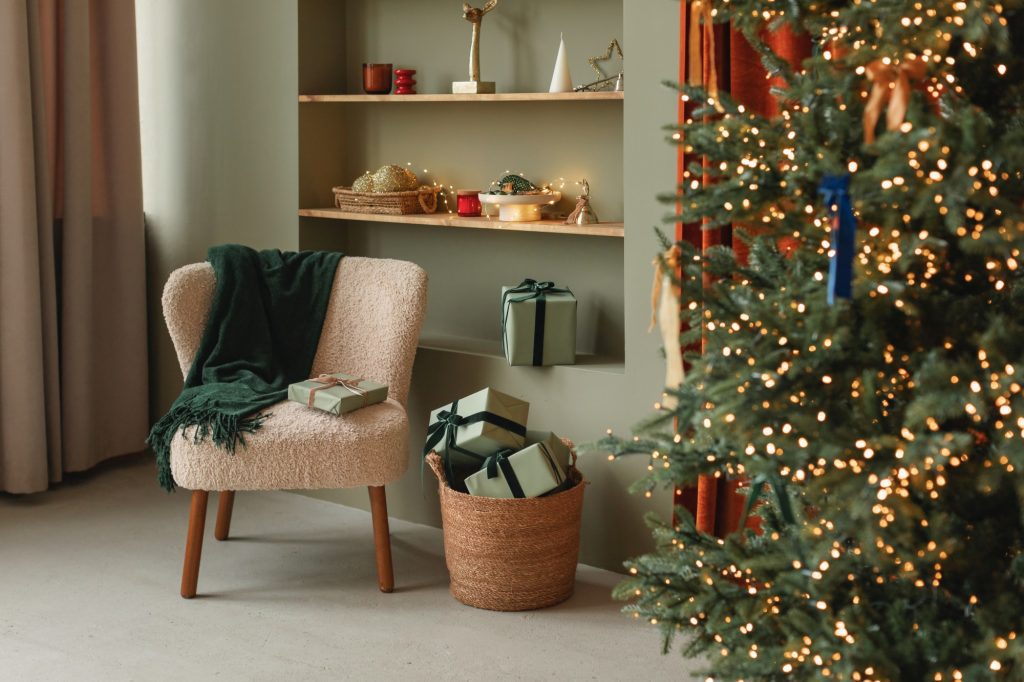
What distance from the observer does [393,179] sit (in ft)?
11.7

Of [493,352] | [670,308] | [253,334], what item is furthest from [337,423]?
[670,308]

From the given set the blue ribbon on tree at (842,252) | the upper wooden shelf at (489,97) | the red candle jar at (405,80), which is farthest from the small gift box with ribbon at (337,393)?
the blue ribbon on tree at (842,252)

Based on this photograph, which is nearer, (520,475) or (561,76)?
(520,475)

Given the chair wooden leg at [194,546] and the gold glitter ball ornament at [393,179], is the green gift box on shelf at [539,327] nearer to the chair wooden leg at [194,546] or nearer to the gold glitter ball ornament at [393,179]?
the gold glitter ball ornament at [393,179]

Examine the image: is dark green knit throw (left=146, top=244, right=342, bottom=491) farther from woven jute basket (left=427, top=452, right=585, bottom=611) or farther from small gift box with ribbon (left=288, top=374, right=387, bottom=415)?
woven jute basket (left=427, top=452, right=585, bottom=611)

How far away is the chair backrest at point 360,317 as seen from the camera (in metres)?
3.16

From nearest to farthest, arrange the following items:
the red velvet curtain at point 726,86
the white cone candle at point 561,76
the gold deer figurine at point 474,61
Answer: the red velvet curtain at point 726,86 → the white cone candle at point 561,76 → the gold deer figurine at point 474,61

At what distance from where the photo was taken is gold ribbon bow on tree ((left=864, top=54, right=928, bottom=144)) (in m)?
1.55

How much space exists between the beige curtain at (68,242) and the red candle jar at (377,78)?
2.81 ft

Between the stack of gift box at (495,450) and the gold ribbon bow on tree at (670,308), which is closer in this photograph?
the gold ribbon bow on tree at (670,308)

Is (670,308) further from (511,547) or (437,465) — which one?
(437,465)

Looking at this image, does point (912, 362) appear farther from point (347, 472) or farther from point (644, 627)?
point (347, 472)

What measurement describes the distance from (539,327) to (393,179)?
0.73m

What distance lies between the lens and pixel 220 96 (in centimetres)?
381
